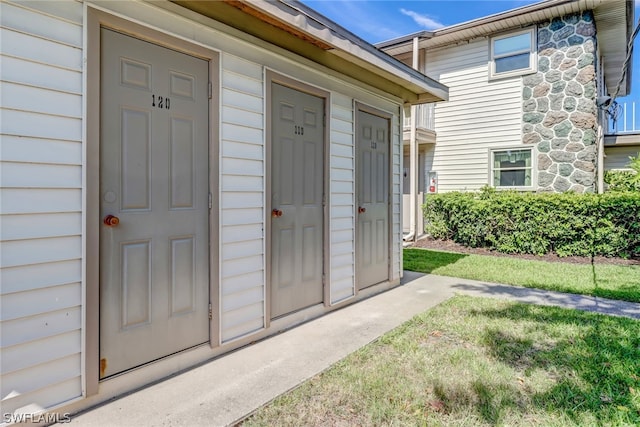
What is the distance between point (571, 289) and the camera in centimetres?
470

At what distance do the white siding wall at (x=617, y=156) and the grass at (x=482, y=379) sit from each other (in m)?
10.3

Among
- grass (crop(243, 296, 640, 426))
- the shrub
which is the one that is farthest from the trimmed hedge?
the shrub

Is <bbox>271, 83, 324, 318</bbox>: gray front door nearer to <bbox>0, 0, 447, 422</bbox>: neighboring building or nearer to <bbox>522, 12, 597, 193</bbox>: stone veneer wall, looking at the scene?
<bbox>0, 0, 447, 422</bbox>: neighboring building

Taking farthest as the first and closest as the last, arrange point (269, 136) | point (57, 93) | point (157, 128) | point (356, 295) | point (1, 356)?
point (356, 295) < point (269, 136) < point (157, 128) < point (57, 93) < point (1, 356)

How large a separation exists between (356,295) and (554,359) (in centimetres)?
203

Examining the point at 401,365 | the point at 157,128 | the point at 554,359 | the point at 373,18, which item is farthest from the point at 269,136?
the point at 373,18

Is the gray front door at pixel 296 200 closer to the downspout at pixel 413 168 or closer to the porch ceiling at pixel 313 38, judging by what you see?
the porch ceiling at pixel 313 38

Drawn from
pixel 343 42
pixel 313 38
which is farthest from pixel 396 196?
pixel 313 38

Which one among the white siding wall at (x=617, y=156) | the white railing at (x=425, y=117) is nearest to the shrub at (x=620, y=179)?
the white siding wall at (x=617, y=156)

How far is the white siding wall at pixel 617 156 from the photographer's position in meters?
11.0

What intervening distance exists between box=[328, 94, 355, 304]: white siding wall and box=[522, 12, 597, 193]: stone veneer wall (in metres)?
6.27

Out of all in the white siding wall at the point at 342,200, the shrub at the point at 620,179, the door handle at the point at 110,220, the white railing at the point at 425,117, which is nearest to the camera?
the door handle at the point at 110,220

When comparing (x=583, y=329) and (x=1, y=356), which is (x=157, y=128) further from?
(x=583, y=329)

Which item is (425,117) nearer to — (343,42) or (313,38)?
(343,42)
